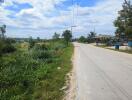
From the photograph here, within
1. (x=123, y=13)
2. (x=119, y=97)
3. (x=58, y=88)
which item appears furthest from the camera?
(x=123, y=13)

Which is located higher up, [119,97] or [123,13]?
[123,13]

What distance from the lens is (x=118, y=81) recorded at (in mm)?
10633

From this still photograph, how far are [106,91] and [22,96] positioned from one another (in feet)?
9.85

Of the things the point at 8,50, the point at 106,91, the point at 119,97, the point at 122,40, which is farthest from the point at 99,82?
the point at 122,40

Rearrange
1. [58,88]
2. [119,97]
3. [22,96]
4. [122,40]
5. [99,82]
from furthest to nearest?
[122,40] < [99,82] < [58,88] < [22,96] < [119,97]

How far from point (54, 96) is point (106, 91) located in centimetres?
193

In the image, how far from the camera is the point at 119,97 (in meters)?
7.78

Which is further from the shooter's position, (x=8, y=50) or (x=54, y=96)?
(x=8, y=50)

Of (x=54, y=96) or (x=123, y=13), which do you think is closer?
(x=54, y=96)

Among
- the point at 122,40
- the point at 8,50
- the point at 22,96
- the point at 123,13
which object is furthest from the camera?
the point at 122,40

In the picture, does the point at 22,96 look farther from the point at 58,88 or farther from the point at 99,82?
the point at 99,82

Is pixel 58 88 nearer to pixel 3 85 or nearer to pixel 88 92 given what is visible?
pixel 88 92

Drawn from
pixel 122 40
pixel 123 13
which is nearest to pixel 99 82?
pixel 123 13

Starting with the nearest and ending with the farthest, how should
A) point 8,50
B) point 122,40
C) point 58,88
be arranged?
point 58,88
point 8,50
point 122,40
